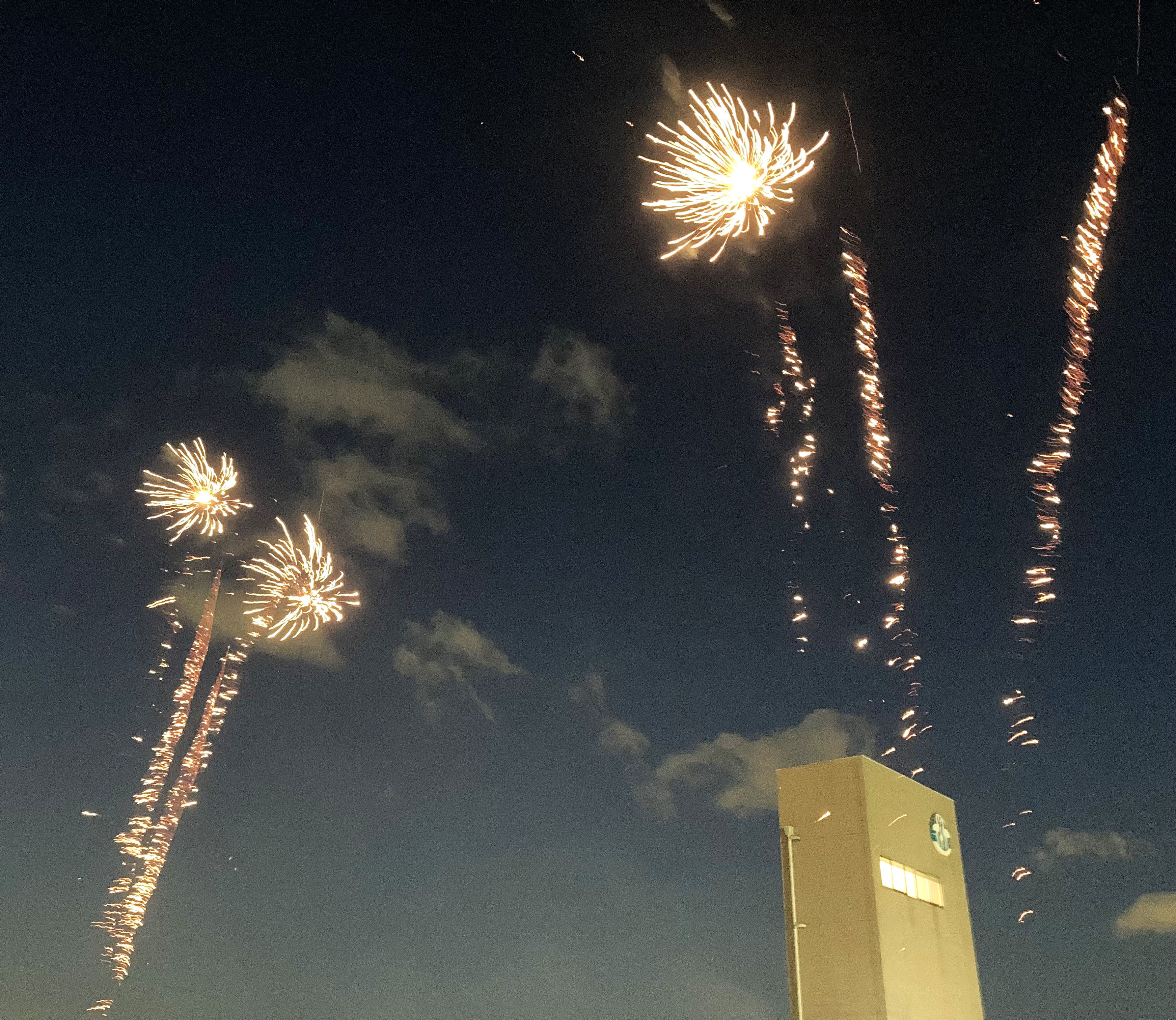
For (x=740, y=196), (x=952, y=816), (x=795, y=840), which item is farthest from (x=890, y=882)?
(x=740, y=196)

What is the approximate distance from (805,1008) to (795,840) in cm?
590

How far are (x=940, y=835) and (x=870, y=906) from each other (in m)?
7.40

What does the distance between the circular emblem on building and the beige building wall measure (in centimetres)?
16

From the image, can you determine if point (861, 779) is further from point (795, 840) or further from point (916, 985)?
point (916, 985)

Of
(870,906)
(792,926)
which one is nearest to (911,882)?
(870,906)

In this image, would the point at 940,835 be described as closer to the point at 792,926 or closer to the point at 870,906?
the point at 870,906

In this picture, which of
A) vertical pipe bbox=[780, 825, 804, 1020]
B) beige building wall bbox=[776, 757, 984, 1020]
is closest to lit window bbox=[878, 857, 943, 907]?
beige building wall bbox=[776, 757, 984, 1020]

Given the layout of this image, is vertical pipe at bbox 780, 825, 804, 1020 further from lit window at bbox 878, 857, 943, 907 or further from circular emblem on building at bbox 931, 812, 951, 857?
circular emblem on building at bbox 931, 812, 951, 857

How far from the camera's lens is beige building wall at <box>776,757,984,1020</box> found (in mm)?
31453

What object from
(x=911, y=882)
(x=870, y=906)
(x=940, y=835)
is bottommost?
(x=870, y=906)

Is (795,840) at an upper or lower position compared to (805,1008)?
upper

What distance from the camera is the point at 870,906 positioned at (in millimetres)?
31672

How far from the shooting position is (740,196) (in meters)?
21.9

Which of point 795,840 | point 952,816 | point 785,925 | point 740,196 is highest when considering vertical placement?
point 740,196
